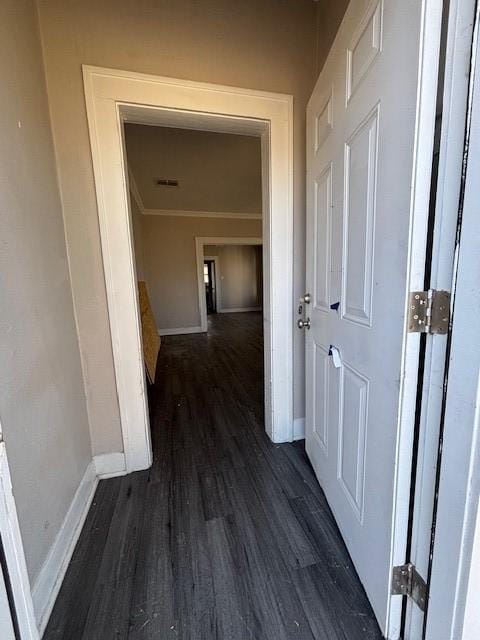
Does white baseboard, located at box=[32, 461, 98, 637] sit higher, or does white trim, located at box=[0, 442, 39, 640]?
white trim, located at box=[0, 442, 39, 640]

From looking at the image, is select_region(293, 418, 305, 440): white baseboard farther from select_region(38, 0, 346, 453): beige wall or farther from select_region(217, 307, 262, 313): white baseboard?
select_region(217, 307, 262, 313): white baseboard

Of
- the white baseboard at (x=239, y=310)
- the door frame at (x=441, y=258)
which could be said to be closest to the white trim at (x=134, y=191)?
the door frame at (x=441, y=258)

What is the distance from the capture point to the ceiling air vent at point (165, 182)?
391cm

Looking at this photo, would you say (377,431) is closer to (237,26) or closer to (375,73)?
(375,73)

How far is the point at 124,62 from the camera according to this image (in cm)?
139

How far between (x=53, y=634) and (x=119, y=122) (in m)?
2.09

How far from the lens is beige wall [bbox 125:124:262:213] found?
8.98 ft

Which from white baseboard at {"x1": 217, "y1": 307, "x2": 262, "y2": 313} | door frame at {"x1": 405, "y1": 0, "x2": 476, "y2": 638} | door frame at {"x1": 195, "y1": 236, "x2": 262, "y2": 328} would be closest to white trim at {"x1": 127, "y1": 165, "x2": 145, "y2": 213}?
door frame at {"x1": 195, "y1": 236, "x2": 262, "y2": 328}

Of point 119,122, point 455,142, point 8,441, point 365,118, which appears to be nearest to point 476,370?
point 455,142

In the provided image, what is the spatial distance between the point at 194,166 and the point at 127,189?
227 cm

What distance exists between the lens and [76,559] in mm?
1169

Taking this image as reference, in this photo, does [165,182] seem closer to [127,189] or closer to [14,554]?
[127,189]

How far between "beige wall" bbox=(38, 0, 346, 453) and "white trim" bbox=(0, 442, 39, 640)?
967mm

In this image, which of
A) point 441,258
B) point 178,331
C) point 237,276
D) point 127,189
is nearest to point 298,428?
point 441,258
